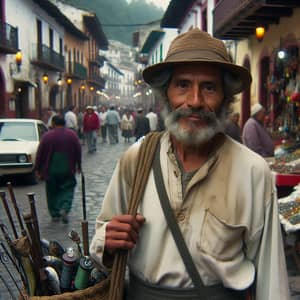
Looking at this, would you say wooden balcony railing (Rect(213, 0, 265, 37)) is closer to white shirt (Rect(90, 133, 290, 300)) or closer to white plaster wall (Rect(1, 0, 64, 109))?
white shirt (Rect(90, 133, 290, 300))

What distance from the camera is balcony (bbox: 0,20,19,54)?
794 inches

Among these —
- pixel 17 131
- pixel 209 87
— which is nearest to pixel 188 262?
pixel 209 87

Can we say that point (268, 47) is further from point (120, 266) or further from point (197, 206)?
point (120, 266)

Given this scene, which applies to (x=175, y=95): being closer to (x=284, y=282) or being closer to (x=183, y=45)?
(x=183, y=45)

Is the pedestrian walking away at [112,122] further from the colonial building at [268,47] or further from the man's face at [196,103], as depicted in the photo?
the man's face at [196,103]

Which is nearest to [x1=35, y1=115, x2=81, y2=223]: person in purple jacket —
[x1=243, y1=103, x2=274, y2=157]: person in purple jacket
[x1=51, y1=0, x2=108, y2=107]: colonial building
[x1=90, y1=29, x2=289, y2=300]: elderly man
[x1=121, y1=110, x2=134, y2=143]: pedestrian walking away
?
[x1=243, y1=103, x2=274, y2=157]: person in purple jacket

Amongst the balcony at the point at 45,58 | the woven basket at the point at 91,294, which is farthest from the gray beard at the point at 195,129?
the balcony at the point at 45,58

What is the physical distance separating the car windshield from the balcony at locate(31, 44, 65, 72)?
566 inches

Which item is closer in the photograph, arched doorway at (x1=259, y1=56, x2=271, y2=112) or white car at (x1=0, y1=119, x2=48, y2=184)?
white car at (x1=0, y1=119, x2=48, y2=184)

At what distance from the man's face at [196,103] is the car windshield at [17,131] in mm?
10544

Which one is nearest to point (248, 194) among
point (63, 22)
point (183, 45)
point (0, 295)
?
point (183, 45)

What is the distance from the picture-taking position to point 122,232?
6.08 ft

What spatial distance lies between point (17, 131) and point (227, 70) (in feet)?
35.7

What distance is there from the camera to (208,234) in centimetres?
187
